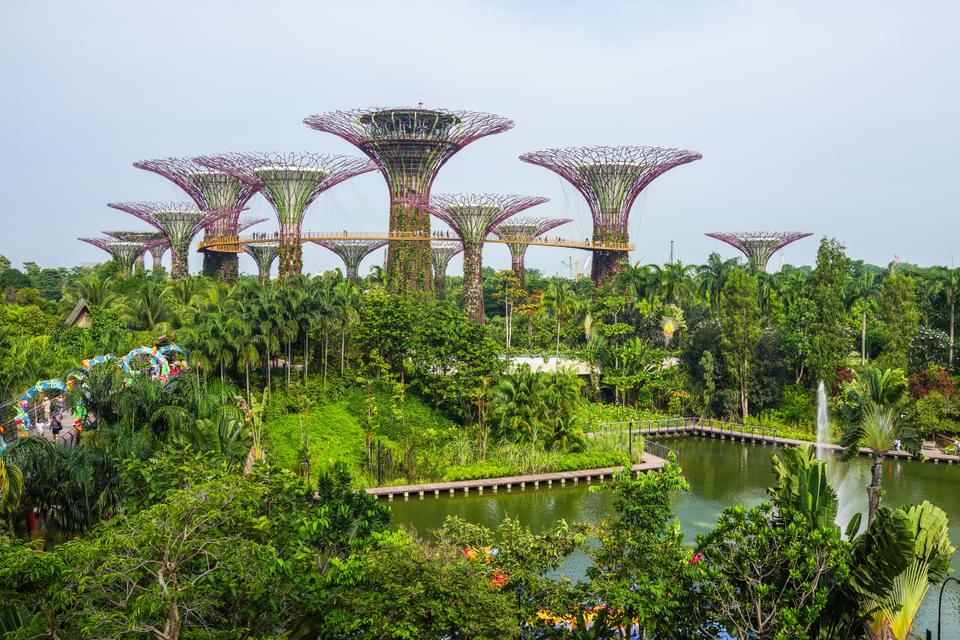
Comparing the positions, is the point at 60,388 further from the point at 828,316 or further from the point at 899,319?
the point at 899,319

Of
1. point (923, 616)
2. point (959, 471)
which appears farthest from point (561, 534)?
point (959, 471)

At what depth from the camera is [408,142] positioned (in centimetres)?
4609

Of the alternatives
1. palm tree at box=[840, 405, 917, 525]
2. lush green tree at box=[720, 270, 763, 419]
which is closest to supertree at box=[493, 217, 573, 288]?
lush green tree at box=[720, 270, 763, 419]

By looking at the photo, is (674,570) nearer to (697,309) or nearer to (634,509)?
(634,509)

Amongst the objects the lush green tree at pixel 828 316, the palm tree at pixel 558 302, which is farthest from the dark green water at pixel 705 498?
the palm tree at pixel 558 302

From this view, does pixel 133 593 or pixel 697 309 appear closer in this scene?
pixel 133 593

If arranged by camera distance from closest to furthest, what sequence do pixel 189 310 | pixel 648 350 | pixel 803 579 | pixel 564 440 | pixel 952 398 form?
pixel 803 579 → pixel 564 440 → pixel 952 398 → pixel 189 310 → pixel 648 350

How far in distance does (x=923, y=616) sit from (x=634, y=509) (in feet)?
24.7

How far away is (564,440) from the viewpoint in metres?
29.7

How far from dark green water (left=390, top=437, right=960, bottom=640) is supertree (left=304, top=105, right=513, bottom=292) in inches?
754

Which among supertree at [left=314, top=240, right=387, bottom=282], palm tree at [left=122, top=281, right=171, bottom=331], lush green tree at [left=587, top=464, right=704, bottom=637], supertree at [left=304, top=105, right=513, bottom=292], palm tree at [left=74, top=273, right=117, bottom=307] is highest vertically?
supertree at [left=304, top=105, right=513, bottom=292]

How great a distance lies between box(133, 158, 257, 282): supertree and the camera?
56312 mm

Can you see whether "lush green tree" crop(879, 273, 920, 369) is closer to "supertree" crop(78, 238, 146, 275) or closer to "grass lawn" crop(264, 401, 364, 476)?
"grass lawn" crop(264, 401, 364, 476)

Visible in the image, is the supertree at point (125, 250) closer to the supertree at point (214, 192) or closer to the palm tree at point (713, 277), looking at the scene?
the supertree at point (214, 192)
